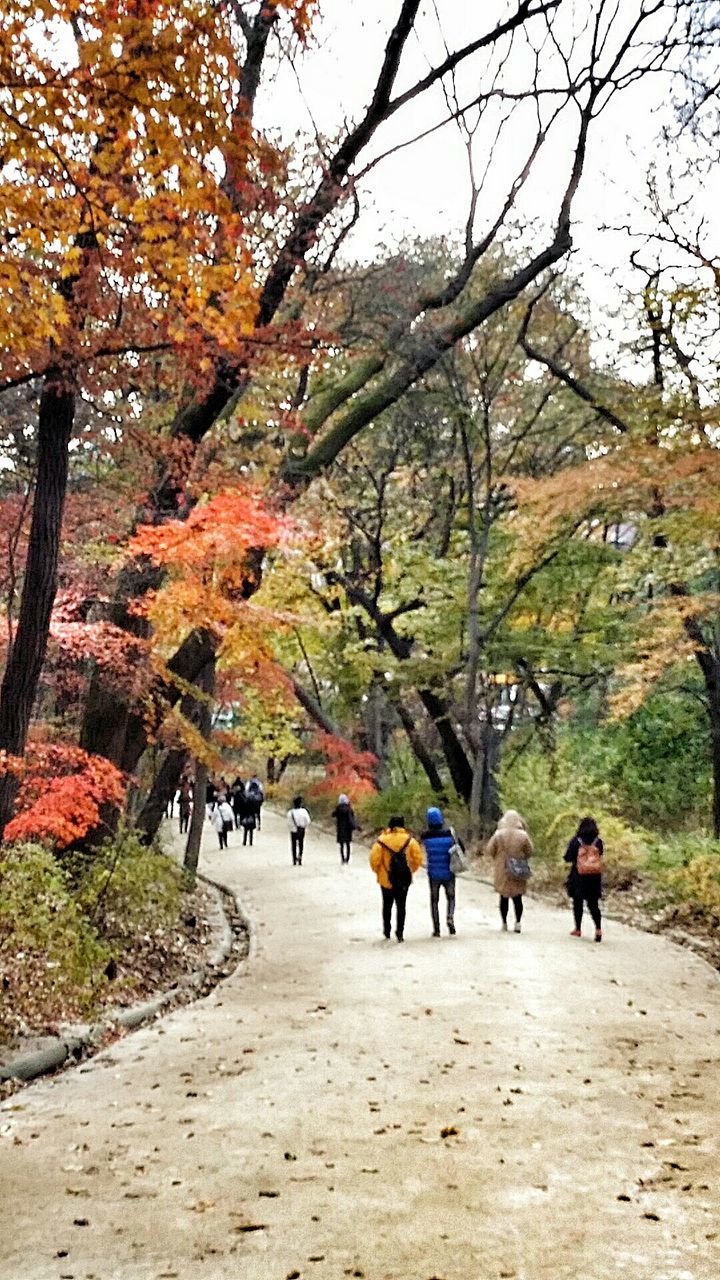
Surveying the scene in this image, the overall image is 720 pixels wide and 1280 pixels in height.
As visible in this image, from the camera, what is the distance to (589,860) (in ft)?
45.1

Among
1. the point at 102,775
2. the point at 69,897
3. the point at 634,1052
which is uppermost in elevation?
the point at 102,775

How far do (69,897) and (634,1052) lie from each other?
653 cm

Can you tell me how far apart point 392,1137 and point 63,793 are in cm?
680

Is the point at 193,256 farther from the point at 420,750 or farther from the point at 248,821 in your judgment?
the point at 248,821

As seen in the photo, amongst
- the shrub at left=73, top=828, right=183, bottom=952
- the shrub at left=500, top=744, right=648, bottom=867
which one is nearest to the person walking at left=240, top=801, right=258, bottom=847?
the shrub at left=500, top=744, right=648, bottom=867

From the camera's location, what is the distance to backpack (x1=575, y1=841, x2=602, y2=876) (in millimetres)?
13758

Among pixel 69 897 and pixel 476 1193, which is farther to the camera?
pixel 69 897

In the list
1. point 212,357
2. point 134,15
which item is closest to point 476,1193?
point 134,15

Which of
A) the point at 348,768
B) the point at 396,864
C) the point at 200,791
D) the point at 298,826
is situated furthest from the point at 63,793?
the point at 348,768

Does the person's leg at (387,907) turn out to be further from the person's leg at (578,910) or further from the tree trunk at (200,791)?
the tree trunk at (200,791)

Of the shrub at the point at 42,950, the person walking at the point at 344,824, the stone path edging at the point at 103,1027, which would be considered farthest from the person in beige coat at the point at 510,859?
the person walking at the point at 344,824

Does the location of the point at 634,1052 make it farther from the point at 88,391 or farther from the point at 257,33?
the point at 257,33

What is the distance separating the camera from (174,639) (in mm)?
17453

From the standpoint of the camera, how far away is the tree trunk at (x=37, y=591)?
927 cm
